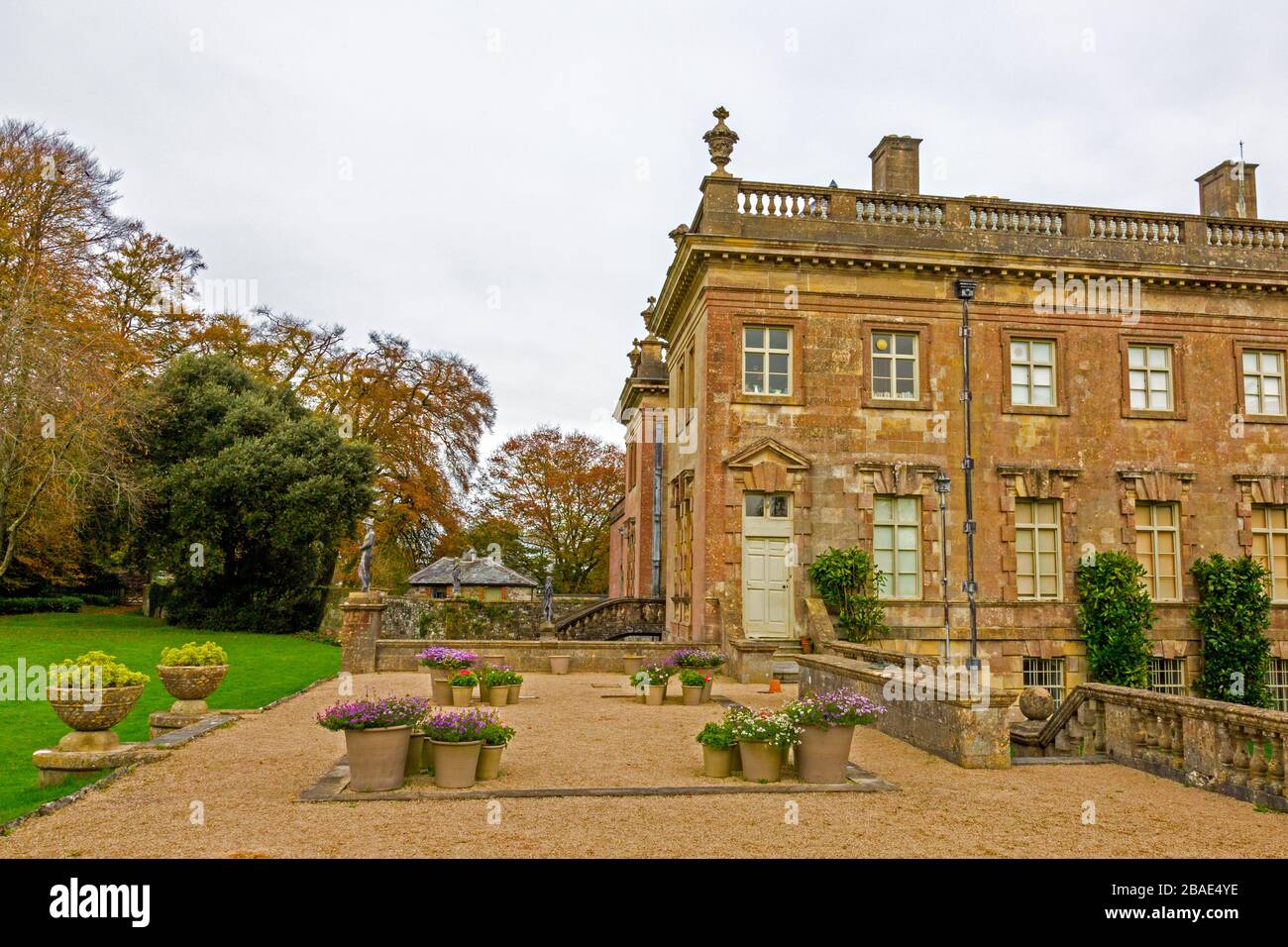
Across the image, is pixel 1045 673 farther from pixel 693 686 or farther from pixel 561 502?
pixel 561 502

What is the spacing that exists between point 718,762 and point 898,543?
12.9 meters

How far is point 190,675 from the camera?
44.0 ft

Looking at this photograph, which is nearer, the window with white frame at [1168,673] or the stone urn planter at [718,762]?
the stone urn planter at [718,762]

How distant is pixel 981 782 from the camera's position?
33.0 ft

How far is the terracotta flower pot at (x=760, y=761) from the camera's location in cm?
988

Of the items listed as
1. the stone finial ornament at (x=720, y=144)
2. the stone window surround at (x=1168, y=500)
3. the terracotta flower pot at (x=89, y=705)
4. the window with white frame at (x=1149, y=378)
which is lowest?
the terracotta flower pot at (x=89, y=705)

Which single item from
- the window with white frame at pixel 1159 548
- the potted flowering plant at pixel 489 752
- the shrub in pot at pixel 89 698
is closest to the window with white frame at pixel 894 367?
the window with white frame at pixel 1159 548

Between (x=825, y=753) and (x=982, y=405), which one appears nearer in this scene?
(x=825, y=753)

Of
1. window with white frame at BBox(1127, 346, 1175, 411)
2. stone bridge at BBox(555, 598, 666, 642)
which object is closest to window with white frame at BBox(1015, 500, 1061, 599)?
window with white frame at BBox(1127, 346, 1175, 411)

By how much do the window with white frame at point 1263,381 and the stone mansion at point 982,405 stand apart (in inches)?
2.1

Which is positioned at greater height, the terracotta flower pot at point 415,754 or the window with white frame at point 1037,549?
the window with white frame at point 1037,549

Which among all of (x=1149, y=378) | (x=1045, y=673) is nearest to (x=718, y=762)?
(x=1045, y=673)

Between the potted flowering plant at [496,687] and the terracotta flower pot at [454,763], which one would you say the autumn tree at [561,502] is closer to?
the potted flowering plant at [496,687]
